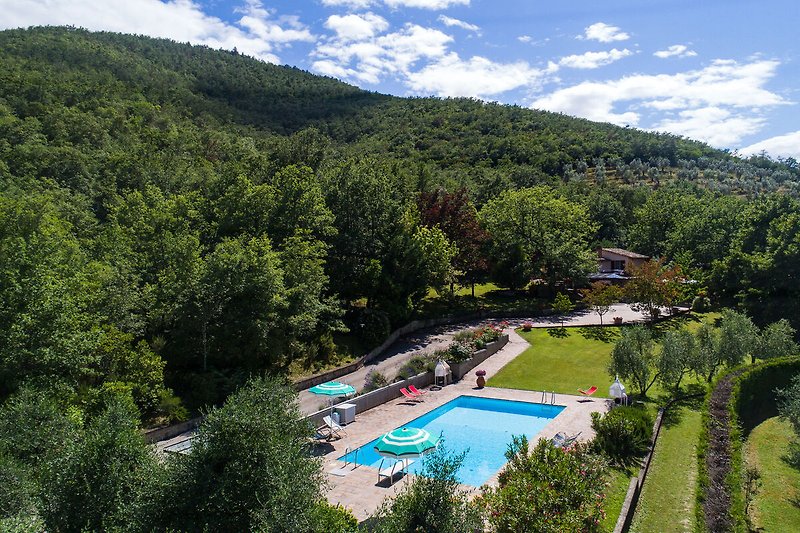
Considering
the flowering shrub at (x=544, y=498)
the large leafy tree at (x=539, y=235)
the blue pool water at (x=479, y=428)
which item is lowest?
the blue pool water at (x=479, y=428)

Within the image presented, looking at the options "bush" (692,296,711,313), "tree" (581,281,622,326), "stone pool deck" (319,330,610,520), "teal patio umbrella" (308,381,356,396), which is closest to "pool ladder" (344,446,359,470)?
"stone pool deck" (319,330,610,520)

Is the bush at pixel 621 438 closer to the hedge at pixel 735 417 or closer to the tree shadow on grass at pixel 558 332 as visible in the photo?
the hedge at pixel 735 417

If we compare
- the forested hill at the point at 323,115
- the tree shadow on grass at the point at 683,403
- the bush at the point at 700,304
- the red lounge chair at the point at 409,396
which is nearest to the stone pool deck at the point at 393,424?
the red lounge chair at the point at 409,396

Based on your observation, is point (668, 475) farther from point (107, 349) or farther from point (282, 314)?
point (107, 349)

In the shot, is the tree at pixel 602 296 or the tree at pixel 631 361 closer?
the tree at pixel 631 361

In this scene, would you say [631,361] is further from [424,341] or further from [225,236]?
[225,236]

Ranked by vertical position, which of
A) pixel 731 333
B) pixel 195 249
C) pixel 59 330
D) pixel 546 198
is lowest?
pixel 731 333

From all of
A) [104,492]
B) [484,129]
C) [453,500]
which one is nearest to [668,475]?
[453,500]
